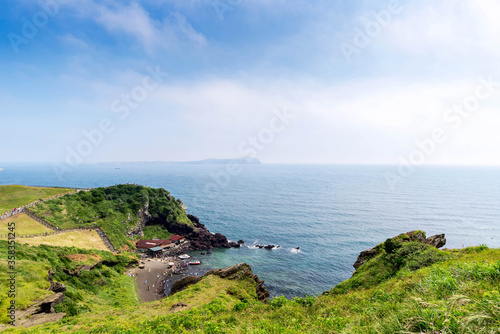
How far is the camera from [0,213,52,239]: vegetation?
4450 cm

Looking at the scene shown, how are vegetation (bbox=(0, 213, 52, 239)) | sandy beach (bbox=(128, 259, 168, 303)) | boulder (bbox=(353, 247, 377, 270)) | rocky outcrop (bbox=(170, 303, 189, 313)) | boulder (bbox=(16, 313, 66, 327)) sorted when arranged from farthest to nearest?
vegetation (bbox=(0, 213, 52, 239)) < sandy beach (bbox=(128, 259, 168, 303)) < boulder (bbox=(353, 247, 377, 270)) < rocky outcrop (bbox=(170, 303, 189, 313)) < boulder (bbox=(16, 313, 66, 327))

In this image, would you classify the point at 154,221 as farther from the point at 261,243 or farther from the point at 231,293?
the point at 231,293

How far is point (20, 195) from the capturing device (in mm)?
68188

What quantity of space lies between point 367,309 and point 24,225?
6824 cm

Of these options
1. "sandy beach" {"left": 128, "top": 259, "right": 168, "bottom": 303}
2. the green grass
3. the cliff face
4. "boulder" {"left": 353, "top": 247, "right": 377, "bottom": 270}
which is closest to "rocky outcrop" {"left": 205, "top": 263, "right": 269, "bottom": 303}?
"boulder" {"left": 353, "top": 247, "right": 377, "bottom": 270}

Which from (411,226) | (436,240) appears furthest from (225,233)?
(411,226)

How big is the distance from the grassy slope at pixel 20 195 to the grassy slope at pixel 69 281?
3485 cm

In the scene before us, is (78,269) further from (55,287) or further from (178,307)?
(178,307)

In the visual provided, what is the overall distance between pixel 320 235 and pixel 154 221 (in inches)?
2432

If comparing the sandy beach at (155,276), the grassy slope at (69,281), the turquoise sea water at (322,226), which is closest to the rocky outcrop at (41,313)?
the grassy slope at (69,281)

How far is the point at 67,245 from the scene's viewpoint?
45125mm

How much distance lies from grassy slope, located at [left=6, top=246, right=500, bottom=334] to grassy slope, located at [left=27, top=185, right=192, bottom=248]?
46.6m

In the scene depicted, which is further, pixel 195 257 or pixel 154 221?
pixel 154 221

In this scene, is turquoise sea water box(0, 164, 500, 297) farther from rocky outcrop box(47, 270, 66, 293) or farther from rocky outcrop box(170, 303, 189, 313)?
rocky outcrop box(47, 270, 66, 293)
